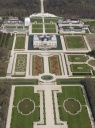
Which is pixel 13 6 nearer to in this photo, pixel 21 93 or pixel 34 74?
Answer: pixel 34 74

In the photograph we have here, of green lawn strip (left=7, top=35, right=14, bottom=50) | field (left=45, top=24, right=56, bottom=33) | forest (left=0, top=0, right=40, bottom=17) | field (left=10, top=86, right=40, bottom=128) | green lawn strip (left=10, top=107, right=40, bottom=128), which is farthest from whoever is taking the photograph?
forest (left=0, top=0, right=40, bottom=17)

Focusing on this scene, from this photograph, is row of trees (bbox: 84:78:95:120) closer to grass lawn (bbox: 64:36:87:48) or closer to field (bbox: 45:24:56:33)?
grass lawn (bbox: 64:36:87:48)

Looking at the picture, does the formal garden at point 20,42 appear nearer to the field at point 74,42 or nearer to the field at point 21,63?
the field at point 21,63

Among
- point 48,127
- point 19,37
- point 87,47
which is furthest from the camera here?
point 19,37

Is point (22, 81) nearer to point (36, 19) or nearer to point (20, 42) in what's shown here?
point (20, 42)

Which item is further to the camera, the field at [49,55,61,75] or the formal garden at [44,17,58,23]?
the formal garden at [44,17,58,23]

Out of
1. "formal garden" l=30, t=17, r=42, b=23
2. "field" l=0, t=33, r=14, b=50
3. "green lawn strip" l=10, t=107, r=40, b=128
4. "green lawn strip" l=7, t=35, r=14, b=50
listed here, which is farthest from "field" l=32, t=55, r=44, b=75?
"formal garden" l=30, t=17, r=42, b=23

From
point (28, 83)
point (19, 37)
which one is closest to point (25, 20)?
point (19, 37)
